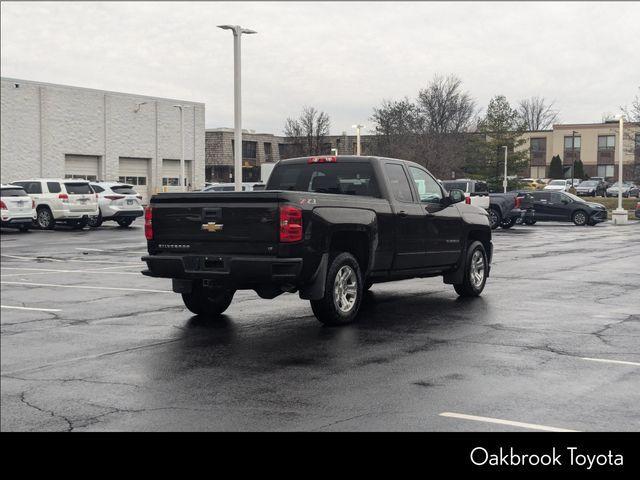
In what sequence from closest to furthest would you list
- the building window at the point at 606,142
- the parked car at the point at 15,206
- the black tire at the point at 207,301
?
the black tire at the point at 207,301 < the parked car at the point at 15,206 < the building window at the point at 606,142

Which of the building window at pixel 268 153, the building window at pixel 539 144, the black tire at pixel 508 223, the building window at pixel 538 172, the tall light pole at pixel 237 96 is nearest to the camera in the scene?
the tall light pole at pixel 237 96

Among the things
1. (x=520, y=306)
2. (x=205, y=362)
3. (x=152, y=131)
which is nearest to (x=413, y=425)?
(x=205, y=362)

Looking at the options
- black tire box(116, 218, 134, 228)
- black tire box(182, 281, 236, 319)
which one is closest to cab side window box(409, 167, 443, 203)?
black tire box(182, 281, 236, 319)

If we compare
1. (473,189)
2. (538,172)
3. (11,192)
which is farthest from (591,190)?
(11,192)

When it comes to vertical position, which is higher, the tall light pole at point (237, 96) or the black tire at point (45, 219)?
the tall light pole at point (237, 96)

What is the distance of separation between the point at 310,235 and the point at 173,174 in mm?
55030

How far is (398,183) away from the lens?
38.3ft

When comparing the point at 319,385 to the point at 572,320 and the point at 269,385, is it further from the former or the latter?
the point at 572,320

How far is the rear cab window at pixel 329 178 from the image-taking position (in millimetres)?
11336

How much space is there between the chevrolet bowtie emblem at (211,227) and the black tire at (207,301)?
1300 mm

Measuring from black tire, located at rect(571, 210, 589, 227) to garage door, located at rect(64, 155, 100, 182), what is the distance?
3058cm

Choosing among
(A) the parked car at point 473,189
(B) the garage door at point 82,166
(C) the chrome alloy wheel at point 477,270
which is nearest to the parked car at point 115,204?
(A) the parked car at point 473,189

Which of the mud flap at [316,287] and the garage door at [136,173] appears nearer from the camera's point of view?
the mud flap at [316,287]

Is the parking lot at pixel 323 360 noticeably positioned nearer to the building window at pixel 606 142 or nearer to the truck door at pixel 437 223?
the truck door at pixel 437 223
